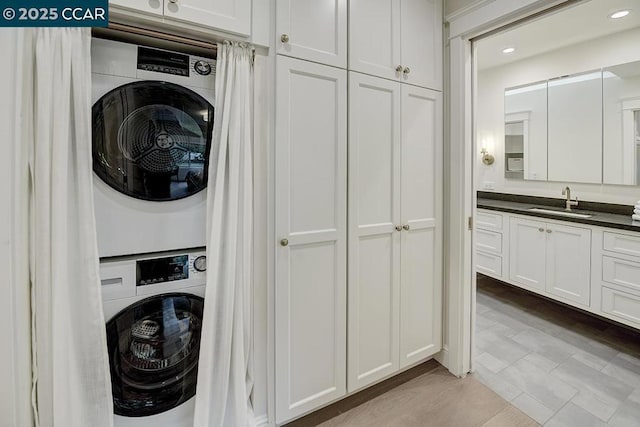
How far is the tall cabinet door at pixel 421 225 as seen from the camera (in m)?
1.84

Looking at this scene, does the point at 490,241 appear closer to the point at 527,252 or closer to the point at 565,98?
the point at 527,252

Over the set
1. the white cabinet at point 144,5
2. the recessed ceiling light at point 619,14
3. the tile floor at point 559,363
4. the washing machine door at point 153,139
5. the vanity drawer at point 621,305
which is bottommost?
the tile floor at point 559,363

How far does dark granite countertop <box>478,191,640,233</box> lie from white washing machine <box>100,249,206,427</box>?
2956mm

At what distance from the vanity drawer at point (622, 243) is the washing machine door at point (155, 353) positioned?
9.76 ft

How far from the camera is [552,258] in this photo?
2766mm

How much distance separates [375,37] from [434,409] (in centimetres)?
211

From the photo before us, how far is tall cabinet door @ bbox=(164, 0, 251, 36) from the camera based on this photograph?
1163mm

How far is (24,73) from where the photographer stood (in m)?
0.98

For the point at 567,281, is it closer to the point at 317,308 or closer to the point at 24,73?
the point at 317,308

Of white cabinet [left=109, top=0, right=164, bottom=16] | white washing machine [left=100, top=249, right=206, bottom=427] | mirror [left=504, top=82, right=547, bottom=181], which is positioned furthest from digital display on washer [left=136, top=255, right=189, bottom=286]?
mirror [left=504, top=82, right=547, bottom=181]

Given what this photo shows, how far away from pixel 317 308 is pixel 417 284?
75cm

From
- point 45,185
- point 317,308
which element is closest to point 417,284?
point 317,308

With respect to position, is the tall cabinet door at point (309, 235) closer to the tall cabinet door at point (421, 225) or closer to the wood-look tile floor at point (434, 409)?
the wood-look tile floor at point (434, 409)

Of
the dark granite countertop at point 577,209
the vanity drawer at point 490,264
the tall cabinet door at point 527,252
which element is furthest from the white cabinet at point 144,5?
the vanity drawer at point 490,264
